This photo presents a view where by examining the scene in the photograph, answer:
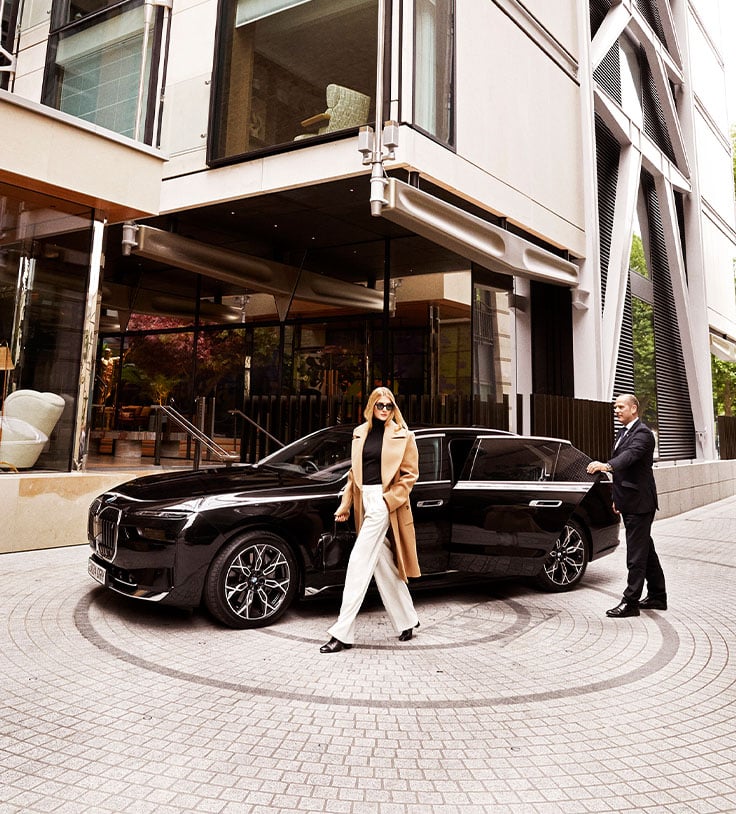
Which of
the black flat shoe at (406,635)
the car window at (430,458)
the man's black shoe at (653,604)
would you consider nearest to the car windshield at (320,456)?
the car window at (430,458)

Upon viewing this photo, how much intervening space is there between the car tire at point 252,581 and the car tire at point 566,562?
2.87m

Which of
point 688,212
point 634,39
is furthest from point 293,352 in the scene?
point 688,212

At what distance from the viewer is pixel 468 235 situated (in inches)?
427

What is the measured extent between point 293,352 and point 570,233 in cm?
672

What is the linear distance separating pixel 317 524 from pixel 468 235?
687 cm

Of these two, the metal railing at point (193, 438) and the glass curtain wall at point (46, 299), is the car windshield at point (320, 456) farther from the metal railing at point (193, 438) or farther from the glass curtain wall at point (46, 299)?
the glass curtain wall at point (46, 299)

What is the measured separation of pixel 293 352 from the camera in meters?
15.5

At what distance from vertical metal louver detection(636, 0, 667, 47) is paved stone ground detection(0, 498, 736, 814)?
19753 mm

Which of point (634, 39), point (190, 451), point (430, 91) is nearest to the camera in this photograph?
point (430, 91)

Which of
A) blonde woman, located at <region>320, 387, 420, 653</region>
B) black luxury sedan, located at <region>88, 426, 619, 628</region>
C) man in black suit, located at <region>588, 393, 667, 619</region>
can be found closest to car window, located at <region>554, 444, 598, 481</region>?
black luxury sedan, located at <region>88, 426, 619, 628</region>

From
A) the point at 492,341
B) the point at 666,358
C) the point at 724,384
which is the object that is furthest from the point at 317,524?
the point at 724,384

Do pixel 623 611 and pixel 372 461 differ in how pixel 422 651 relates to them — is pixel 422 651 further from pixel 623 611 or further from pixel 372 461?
pixel 623 611

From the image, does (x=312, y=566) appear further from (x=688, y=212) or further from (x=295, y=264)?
(x=688, y=212)

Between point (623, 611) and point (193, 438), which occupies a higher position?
point (193, 438)
